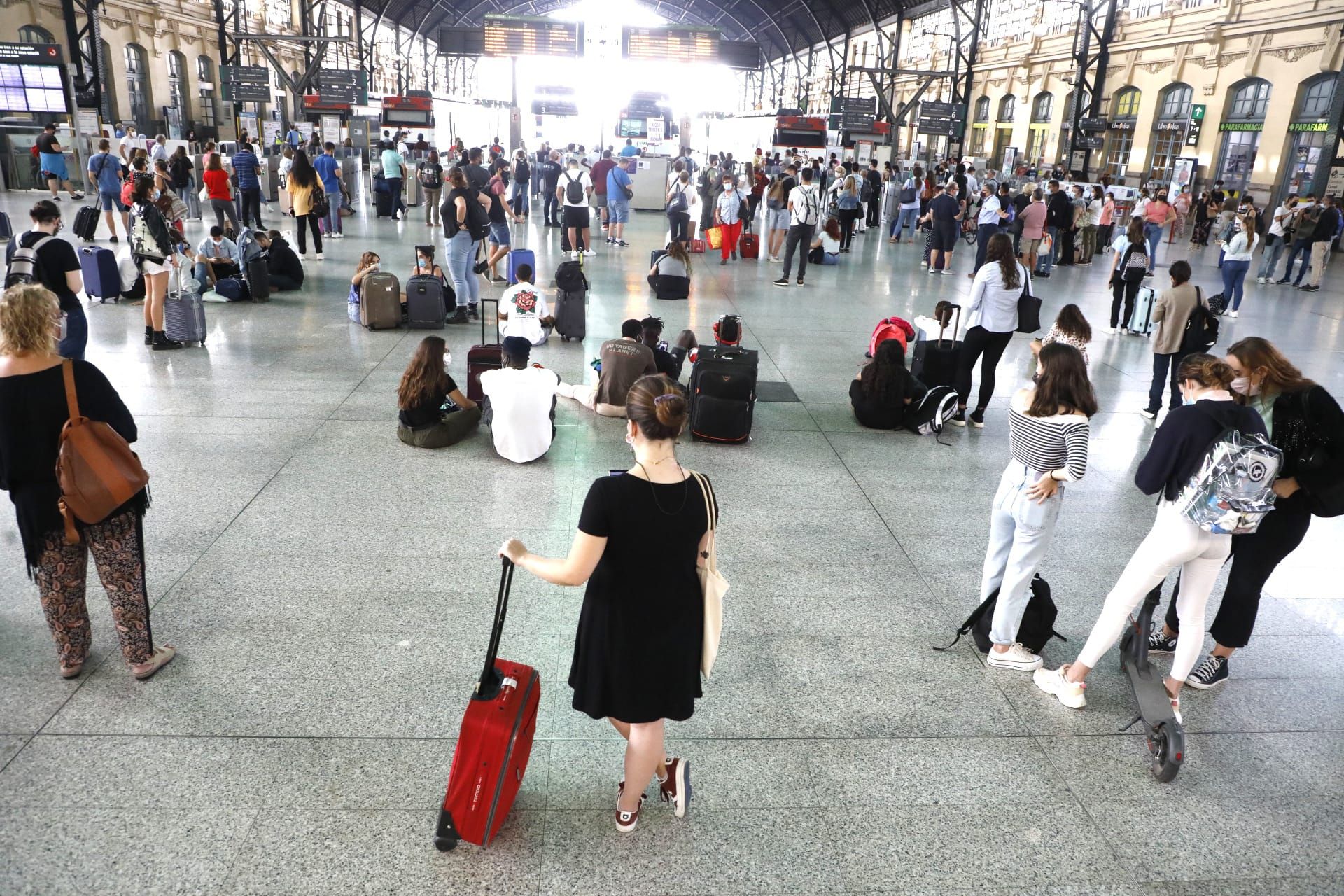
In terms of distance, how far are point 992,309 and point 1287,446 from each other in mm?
3998

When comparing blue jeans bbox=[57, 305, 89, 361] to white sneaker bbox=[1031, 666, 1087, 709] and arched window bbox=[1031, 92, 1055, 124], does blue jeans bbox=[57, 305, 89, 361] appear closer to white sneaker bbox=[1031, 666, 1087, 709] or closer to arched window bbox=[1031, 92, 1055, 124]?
white sneaker bbox=[1031, 666, 1087, 709]

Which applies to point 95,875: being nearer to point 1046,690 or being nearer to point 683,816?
point 683,816

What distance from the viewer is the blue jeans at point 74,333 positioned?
7262 mm

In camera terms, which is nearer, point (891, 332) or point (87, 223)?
point (891, 332)

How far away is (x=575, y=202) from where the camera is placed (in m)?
17.0

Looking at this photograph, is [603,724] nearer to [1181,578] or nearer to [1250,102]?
[1181,578]

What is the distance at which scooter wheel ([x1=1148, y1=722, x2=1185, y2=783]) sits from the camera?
3.58m

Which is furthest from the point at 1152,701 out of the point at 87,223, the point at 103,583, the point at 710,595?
the point at 87,223

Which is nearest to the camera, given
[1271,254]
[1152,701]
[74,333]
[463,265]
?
[1152,701]

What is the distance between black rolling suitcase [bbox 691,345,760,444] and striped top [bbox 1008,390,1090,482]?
141 inches

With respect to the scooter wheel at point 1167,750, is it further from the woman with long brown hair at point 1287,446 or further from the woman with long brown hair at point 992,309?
the woman with long brown hair at point 992,309

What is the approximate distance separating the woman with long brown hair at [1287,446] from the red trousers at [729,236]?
14.4 metres

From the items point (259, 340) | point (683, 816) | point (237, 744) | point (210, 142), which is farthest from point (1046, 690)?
point (210, 142)

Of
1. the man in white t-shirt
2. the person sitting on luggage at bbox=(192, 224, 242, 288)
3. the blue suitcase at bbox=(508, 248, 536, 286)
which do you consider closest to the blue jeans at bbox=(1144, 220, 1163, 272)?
the man in white t-shirt
